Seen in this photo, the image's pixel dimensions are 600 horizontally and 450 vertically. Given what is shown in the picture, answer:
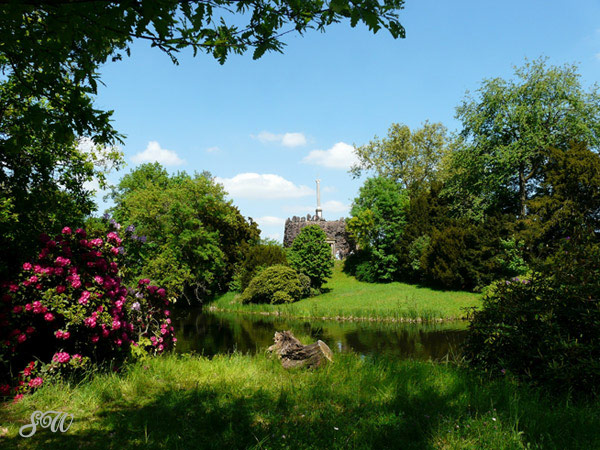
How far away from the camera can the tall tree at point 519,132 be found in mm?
25797

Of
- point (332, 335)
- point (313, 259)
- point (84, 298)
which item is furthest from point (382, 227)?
point (84, 298)

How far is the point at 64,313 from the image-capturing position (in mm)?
5984

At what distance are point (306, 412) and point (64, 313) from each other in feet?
12.7

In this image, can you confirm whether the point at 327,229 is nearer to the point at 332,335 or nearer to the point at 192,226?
the point at 192,226

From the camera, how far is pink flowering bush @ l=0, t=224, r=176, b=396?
5.93 metres

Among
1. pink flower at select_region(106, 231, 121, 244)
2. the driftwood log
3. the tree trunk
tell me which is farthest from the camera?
the tree trunk

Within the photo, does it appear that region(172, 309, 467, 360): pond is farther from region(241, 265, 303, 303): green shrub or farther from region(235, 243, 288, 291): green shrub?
region(235, 243, 288, 291): green shrub

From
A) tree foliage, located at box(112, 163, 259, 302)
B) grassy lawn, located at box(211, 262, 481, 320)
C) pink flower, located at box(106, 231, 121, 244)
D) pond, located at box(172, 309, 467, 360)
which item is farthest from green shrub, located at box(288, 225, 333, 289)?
pink flower, located at box(106, 231, 121, 244)

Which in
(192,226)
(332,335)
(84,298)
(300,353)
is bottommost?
(332,335)

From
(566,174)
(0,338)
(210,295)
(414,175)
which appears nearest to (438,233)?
(566,174)

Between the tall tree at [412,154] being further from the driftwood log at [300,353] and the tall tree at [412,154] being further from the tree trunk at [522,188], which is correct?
the driftwood log at [300,353]

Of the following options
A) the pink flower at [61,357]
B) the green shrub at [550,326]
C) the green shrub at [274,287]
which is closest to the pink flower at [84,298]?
the pink flower at [61,357]

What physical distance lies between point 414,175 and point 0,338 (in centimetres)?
3911

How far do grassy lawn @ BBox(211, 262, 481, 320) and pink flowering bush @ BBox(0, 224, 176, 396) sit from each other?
52.0ft
